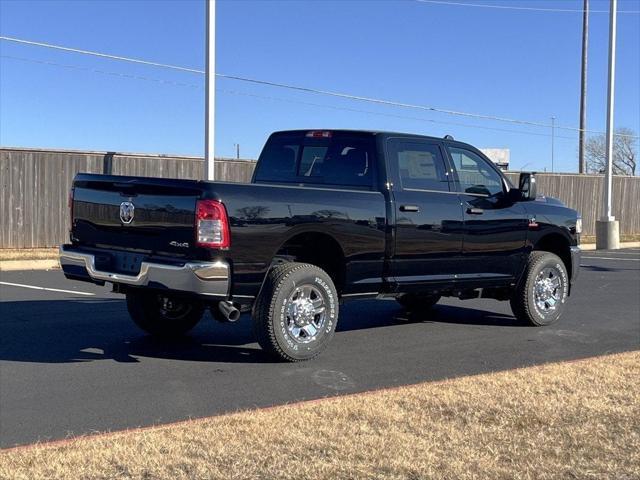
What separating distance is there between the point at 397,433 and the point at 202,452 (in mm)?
Answer: 1165

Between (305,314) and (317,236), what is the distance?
0.72m

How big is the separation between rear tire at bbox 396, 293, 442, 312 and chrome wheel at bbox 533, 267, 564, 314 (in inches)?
47.4

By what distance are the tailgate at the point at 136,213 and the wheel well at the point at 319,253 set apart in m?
1.05

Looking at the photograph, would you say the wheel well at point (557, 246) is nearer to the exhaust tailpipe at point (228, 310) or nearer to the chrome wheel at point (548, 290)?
the chrome wheel at point (548, 290)

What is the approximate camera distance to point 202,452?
14.3 ft

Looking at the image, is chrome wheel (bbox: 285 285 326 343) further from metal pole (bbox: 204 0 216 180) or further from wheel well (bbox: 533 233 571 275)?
metal pole (bbox: 204 0 216 180)

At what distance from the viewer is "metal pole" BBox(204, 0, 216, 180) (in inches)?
590

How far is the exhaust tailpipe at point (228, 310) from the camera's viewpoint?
646 centimetres

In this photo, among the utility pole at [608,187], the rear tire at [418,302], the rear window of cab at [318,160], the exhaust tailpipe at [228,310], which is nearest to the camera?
the exhaust tailpipe at [228,310]

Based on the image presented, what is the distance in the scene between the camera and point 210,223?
6.15 meters

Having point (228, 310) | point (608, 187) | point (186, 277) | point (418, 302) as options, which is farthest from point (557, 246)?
point (608, 187)

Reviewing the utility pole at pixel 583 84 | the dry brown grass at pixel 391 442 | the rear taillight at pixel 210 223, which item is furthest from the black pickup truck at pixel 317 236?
the utility pole at pixel 583 84

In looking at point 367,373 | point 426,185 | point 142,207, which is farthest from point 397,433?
point 426,185

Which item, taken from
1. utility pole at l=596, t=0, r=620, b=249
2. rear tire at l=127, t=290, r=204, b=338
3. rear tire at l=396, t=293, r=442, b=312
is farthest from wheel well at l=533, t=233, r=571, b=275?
utility pole at l=596, t=0, r=620, b=249
